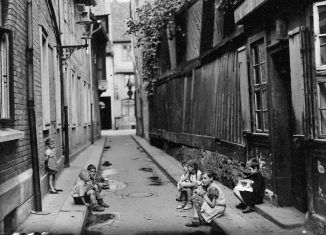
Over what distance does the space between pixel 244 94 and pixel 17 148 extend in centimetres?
431

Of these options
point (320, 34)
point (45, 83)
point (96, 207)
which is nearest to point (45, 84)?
point (45, 83)

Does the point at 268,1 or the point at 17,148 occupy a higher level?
the point at 268,1

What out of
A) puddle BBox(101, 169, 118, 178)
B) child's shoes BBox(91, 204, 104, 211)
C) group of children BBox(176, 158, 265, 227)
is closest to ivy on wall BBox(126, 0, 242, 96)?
puddle BBox(101, 169, 118, 178)

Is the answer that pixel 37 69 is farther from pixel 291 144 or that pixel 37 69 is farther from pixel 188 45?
pixel 188 45

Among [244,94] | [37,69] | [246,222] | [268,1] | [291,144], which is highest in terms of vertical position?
[268,1]

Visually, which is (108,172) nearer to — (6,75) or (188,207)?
(188,207)

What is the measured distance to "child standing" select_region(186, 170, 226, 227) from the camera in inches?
287

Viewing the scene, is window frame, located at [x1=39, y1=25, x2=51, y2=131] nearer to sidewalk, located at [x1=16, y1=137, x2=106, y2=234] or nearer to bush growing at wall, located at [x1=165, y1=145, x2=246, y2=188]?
sidewalk, located at [x1=16, y1=137, x2=106, y2=234]

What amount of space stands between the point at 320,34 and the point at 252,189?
9.39 ft

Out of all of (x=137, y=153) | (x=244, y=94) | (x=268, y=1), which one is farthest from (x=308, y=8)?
(x=137, y=153)

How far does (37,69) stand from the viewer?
30.8 ft

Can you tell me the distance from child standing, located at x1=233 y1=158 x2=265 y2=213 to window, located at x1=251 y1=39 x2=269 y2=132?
0.82m

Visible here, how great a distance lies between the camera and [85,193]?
8461mm

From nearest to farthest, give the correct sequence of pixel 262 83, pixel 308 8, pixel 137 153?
pixel 308 8 → pixel 262 83 → pixel 137 153
